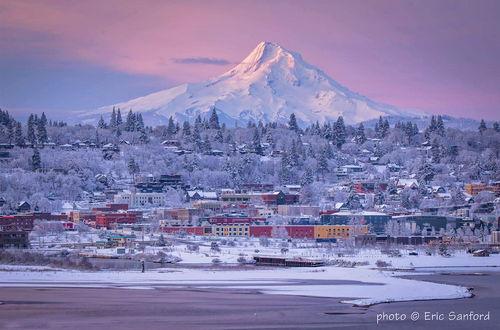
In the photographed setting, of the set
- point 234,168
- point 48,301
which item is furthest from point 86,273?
point 234,168

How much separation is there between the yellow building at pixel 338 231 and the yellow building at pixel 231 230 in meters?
9.55

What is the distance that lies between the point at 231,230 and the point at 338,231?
1416cm

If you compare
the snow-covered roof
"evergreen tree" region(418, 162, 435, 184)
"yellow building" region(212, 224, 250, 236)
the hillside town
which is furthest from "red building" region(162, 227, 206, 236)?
"evergreen tree" region(418, 162, 435, 184)

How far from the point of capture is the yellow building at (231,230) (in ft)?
408

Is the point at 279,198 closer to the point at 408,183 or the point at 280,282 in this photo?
the point at 408,183

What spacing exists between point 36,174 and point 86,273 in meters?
94.1

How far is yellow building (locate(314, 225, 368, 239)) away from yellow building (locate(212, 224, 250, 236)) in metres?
9.55

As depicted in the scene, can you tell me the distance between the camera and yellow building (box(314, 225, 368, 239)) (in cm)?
12118

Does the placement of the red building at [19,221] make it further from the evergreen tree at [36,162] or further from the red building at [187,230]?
the evergreen tree at [36,162]

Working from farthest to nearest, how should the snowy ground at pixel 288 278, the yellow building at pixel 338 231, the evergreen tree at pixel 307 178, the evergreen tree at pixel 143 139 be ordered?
the evergreen tree at pixel 143 139 → the evergreen tree at pixel 307 178 → the yellow building at pixel 338 231 → the snowy ground at pixel 288 278

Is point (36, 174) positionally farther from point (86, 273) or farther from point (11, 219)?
point (86, 273)

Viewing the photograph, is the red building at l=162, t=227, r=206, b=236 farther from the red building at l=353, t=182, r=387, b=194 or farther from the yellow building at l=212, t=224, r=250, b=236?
the red building at l=353, t=182, r=387, b=194

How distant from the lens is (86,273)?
210ft

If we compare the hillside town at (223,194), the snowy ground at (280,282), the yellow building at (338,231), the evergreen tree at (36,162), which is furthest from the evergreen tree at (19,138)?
the snowy ground at (280,282)
